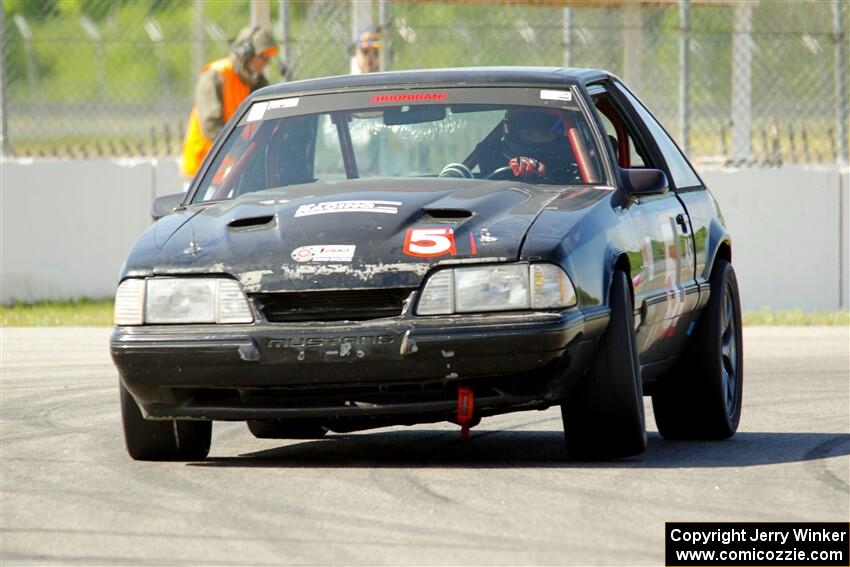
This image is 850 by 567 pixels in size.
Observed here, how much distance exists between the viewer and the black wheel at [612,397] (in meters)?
6.29

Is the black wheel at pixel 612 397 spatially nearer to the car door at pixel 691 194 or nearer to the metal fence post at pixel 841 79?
the car door at pixel 691 194

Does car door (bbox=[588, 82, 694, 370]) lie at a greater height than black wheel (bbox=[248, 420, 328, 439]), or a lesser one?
greater

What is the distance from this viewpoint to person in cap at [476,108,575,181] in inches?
278

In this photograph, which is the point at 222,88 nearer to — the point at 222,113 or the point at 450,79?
the point at 222,113

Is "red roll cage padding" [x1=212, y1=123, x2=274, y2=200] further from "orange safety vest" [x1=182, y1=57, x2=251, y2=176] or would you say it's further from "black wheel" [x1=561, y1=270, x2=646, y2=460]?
"orange safety vest" [x1=182, y1=57, x2=251, y2=176]

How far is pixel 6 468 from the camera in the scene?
22.4ft

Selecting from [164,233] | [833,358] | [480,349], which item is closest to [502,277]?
[480,349]

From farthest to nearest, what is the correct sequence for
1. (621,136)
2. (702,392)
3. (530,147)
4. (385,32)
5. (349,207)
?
(385,32), (621,136), (702,392), (530,147), (349,207)

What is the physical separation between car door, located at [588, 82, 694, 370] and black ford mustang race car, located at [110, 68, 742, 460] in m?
0.02

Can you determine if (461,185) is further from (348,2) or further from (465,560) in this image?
(348,2)

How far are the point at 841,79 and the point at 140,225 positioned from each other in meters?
5.42

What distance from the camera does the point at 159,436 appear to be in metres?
6.80

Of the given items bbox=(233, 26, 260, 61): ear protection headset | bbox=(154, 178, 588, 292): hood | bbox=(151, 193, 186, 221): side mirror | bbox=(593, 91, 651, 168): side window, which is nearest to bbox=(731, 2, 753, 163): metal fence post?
bbox=(233, 26, 260, 61): ear protection headset

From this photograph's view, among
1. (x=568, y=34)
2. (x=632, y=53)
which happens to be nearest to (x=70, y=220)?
(x=568, y=34)
